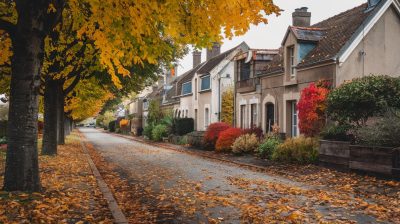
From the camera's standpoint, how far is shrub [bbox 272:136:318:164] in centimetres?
1664

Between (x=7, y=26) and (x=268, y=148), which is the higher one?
(x=7, y=26)

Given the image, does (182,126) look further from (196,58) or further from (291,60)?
(291,60)

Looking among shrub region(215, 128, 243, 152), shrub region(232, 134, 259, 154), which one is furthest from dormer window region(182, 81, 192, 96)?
shrub region(232, 134, 259, 154)

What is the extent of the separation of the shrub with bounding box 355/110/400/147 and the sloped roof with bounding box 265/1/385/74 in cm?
596

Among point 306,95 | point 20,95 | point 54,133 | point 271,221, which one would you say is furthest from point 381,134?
point 54,133

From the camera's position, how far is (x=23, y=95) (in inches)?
335

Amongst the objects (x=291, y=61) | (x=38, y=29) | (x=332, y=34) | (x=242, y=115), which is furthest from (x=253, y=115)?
(x=38, y=29)

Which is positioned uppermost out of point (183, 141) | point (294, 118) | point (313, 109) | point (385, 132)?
point (313, 109)

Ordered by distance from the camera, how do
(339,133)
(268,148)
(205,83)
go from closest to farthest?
1. (339,133)
2. (268,148)
3. (205,83)

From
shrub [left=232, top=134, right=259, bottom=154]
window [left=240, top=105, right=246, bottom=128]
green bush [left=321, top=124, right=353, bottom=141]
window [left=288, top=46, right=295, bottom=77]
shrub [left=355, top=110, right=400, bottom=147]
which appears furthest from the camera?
window [left=240, top=105, right=246, bottom=128]

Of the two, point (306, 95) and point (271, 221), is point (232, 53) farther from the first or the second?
point (271, 221)

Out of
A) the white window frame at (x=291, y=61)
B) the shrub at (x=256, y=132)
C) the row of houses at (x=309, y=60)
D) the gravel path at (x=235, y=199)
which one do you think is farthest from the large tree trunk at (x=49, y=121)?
the white window frame at (x=291, y=61)

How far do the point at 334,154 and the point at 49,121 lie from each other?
12.0 metres

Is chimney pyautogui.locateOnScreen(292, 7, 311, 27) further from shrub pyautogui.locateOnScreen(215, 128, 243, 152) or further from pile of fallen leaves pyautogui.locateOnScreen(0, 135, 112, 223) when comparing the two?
pile of fallen leaves pyautogui.locateOnScreen(0, 135, 112, 223)
